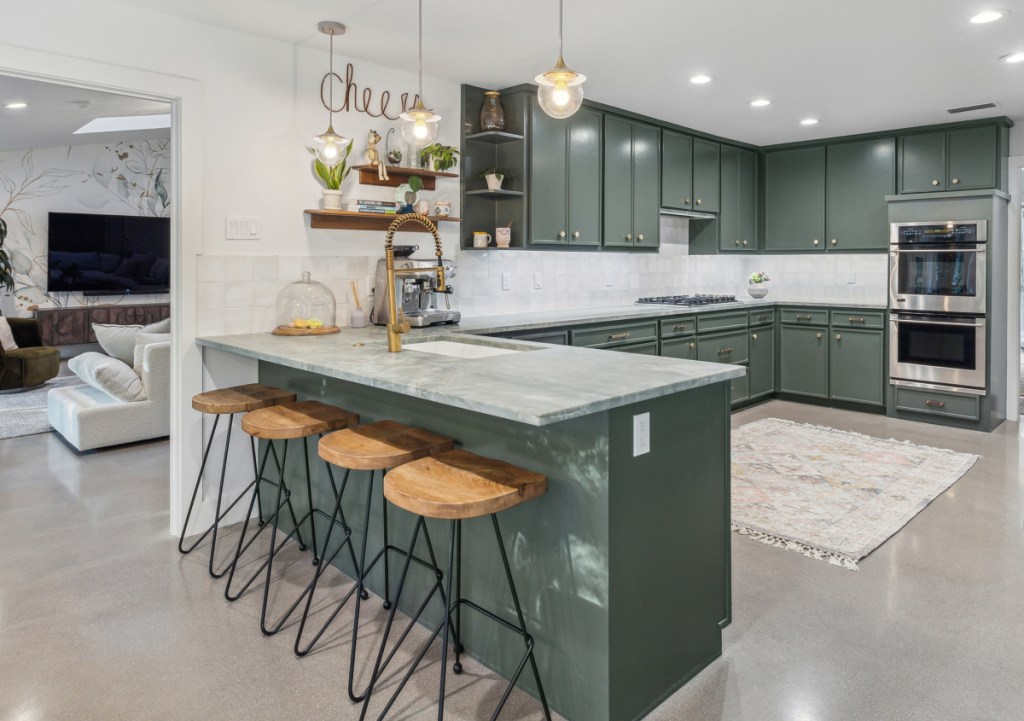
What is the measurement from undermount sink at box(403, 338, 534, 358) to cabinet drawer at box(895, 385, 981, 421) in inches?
164

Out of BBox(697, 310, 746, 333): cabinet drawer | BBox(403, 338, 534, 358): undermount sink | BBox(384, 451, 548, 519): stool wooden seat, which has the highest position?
BBox(697, 310, 746, 333): cabinet drawer

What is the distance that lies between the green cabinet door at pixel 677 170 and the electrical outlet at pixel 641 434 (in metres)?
4.00

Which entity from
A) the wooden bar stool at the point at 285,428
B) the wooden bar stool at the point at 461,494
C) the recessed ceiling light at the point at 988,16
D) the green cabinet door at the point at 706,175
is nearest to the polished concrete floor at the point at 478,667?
the wooden bar stool at the point at 285,428

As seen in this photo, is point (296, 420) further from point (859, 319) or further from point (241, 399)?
point (859, 319)

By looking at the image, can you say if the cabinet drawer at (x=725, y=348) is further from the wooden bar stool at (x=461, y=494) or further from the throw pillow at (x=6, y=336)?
the throw pillow at (x=6, y=336)

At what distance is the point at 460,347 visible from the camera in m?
3.17

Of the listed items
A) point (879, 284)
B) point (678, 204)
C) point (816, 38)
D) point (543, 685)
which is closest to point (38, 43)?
Answer: point (543, 685)

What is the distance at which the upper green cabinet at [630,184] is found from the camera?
16.5 ft

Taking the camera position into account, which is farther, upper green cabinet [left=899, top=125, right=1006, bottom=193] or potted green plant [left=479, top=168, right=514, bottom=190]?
upper green cabinet [left=899, top=125, right=1006, bottom=193]

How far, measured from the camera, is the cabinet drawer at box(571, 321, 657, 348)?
4.47 meters

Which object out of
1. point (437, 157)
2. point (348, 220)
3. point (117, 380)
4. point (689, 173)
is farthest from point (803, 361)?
point (117, 380)

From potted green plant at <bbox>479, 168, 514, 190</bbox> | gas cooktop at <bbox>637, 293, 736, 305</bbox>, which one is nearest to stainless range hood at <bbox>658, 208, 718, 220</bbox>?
gas cooktop at <bbox>637, 293, 736, 305</bbox>

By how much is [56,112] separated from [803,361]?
6915 mm

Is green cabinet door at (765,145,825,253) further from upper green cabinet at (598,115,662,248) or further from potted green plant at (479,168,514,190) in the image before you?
potted green plant at (479,168,514,190)
